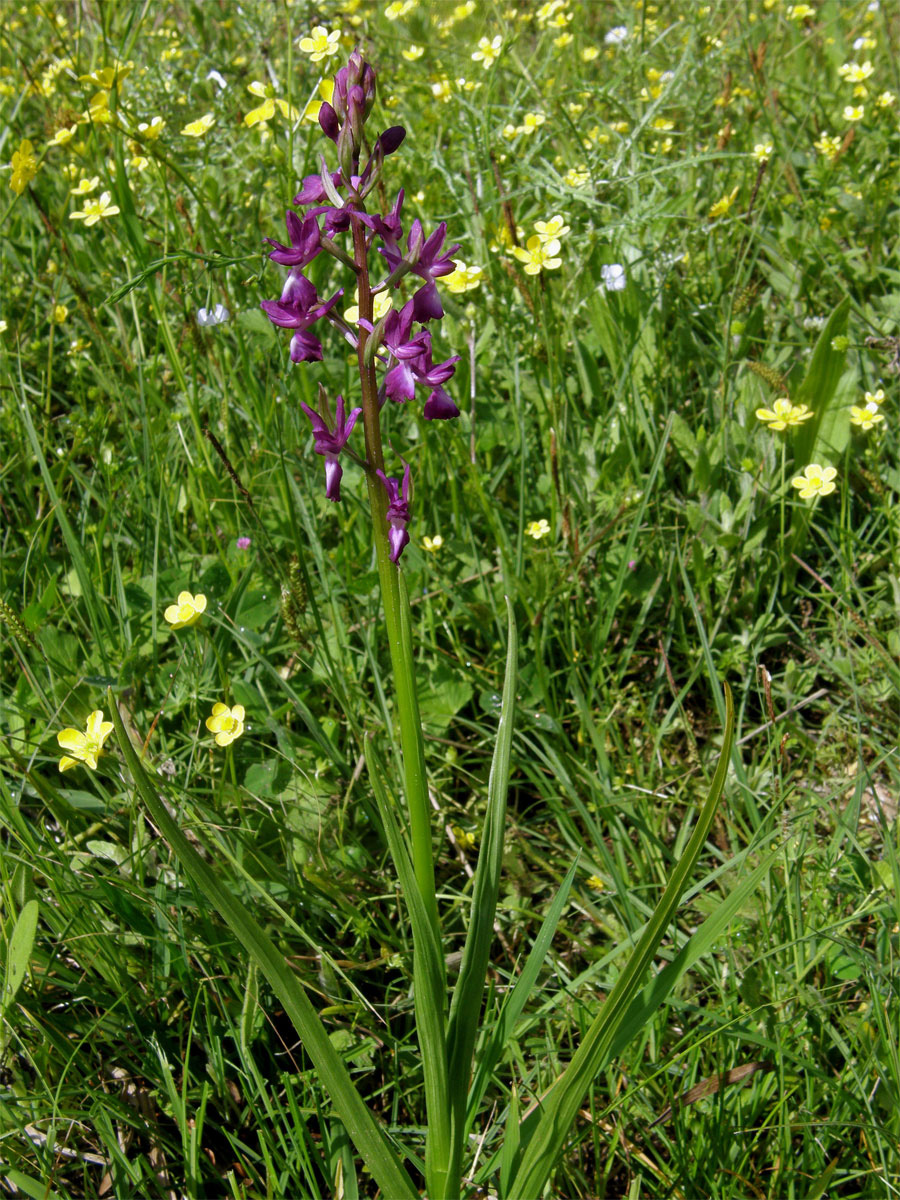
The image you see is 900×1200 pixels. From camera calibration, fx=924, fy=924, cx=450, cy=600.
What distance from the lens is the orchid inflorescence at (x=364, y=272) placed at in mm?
1212

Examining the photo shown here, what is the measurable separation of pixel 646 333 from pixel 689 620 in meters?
1.01

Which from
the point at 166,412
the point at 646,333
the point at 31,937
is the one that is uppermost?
the point at 166,412

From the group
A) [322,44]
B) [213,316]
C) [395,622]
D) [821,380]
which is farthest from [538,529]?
[322,44]

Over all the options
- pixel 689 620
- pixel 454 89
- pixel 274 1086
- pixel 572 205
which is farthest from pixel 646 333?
pixel 274 1086

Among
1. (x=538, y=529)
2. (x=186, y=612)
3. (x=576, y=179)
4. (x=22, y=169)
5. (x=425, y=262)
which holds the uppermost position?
(x=22, y=169)

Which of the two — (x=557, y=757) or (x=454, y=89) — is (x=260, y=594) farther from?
(x=454, y=89)

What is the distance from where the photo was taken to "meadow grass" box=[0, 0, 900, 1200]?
1.64 meters

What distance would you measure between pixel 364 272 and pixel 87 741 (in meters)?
1.11

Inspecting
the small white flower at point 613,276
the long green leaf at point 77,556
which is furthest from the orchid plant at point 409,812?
the small white flower at point 613,276

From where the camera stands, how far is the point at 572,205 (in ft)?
10.4

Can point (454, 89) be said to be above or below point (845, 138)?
above

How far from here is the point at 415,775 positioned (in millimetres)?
1318

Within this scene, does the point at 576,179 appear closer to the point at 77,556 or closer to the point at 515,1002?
the point at 77,556

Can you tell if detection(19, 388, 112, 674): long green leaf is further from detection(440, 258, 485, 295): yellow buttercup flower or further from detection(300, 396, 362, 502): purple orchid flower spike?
detection(440, 258, 485, 295): yellow buttercup flower
